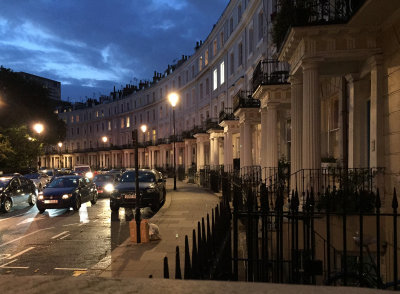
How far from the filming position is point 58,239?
401 inches

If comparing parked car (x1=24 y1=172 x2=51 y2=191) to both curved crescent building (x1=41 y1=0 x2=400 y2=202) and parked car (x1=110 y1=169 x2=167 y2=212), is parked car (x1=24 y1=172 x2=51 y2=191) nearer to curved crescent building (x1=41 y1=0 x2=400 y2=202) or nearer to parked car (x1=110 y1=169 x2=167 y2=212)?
parked car (x1=110 y1=169 x2=167 y2=212)

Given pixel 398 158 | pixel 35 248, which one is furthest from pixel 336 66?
pixel 35 248

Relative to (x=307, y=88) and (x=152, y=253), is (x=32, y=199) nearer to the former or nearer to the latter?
(x=152, y=253)

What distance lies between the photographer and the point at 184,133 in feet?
139

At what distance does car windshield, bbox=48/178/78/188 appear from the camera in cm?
1684

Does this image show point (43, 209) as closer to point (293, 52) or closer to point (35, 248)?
point (35, 248)

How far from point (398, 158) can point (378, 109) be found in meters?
1.32

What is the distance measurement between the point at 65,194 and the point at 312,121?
11.0m

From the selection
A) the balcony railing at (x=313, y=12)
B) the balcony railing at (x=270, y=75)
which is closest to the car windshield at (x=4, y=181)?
the balcony railing at (x=270, y=75)

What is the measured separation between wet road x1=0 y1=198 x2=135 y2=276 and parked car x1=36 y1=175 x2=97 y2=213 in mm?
401

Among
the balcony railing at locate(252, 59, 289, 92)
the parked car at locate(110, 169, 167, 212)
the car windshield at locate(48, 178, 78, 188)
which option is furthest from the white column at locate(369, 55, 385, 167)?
the car windshield at locate(48, 178, 78, 188)

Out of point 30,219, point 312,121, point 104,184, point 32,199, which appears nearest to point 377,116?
point 312,121

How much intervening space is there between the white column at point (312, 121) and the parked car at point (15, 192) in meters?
12.9

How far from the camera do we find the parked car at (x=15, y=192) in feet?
51.5
